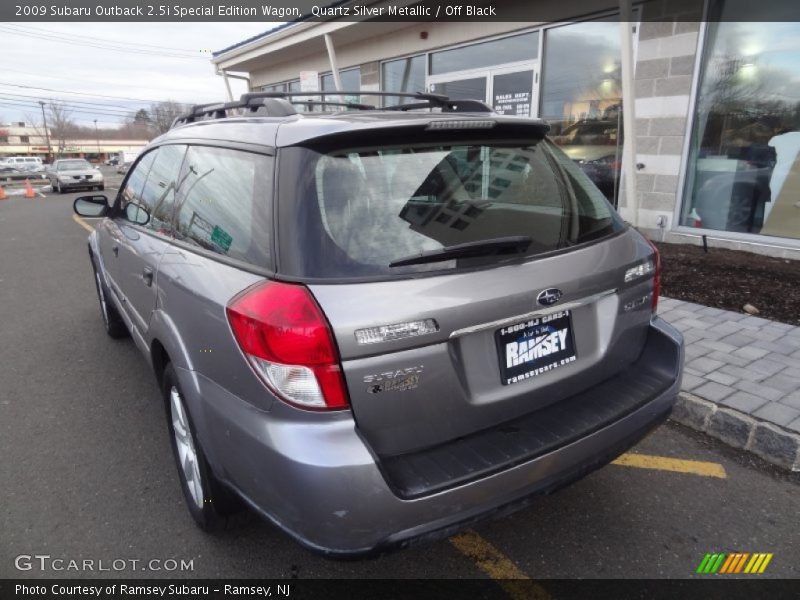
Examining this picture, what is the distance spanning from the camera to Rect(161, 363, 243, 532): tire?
2.15 meters

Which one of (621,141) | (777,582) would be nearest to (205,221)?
(777,582)

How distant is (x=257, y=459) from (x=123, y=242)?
235cm

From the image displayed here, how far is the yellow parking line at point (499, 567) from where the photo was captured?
204 cm

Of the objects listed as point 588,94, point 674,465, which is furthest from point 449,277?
point 588,94

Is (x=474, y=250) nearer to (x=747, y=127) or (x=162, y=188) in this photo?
(x=162, y=188)

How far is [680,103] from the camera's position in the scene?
691 cm

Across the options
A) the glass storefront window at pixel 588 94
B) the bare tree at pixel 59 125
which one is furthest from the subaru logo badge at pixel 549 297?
the bare tree at pixel 59 125

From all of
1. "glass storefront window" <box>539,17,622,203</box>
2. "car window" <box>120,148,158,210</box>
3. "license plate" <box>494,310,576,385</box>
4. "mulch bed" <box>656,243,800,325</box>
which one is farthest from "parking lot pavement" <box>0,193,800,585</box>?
"glass storefront window" <box>539,17,622,203</box>

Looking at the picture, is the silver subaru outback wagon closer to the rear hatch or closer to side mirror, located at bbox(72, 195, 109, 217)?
the rear hatch

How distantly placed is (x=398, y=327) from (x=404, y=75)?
1153cm

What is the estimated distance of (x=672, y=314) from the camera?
15.2 ft

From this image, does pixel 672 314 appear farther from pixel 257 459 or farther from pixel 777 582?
pixel 257 459

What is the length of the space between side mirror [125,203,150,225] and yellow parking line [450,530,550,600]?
2487mm

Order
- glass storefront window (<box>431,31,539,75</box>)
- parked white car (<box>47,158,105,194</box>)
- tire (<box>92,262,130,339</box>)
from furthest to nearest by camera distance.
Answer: parked white car (<box>47,158,105,194</box>) < glass storefront window (<box>431,31,539,75</box>) < tire (<box>92,262,130,339</box>)
